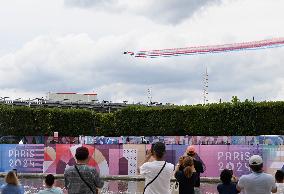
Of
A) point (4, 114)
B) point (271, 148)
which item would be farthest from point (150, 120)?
point (271, 148)

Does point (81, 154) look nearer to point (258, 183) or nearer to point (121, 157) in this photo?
point (258, 183)

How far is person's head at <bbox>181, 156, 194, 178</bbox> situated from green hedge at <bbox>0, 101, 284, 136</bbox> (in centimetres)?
4021

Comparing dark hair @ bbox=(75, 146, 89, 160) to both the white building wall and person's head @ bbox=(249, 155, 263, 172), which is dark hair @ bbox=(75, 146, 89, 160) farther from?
the white building wall

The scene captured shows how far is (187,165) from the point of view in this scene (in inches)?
382

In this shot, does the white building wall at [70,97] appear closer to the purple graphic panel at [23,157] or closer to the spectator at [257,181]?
the purple graphic panel at [23,157]

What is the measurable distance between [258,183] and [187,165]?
4.56 ft

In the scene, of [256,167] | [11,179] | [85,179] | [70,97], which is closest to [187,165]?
[256,167]

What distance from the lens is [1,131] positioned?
2260 inches

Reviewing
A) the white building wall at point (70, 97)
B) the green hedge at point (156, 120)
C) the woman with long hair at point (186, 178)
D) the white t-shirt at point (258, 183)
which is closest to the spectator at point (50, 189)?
the woman with long hair at point (186, 178)

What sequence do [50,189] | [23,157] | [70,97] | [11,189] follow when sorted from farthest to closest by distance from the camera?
1. [70,97]
2. [23,157]
3. [11,189]
4. [50,189]

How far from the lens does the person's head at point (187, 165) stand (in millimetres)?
9641

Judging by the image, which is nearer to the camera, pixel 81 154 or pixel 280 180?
pixel 81 154

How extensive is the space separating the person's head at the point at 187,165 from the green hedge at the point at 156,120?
4021 cm

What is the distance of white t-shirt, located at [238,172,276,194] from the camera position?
872cm
